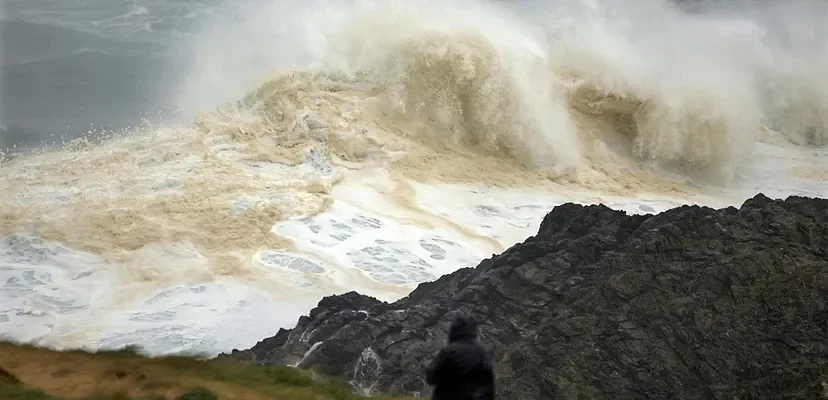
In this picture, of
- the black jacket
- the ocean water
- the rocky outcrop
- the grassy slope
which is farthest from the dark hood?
the ocean water

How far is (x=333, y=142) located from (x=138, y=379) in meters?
12.9

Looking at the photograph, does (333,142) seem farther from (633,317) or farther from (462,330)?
(462,330)

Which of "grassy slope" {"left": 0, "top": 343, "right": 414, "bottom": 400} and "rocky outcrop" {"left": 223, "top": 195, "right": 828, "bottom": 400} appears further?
"rocky outcrop" {"left": 223, "top": 195, "right": 828, "bottom": 400}

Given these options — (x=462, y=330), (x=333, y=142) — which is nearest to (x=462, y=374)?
(x=462, y=330)

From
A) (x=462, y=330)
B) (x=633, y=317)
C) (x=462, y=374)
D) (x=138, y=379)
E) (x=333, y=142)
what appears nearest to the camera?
(x=462, y=374)

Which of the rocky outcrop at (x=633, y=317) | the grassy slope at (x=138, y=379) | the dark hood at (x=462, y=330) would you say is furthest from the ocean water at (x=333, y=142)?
the dark hood at (x=462, y=330)

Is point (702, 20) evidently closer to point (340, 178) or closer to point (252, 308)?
point (340, 178)

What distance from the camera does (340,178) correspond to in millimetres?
16797

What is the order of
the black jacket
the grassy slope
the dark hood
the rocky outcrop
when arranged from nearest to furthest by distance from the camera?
the black jacket
the dark hood
the grassy slope
the rocky outcrop

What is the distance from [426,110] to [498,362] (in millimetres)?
12793

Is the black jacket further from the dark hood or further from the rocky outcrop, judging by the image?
the rocky outcrop

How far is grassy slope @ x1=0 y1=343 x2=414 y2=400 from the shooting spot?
204 inches

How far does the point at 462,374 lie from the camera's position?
4.11 metres

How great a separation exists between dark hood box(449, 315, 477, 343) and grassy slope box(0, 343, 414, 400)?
6.11 ft
